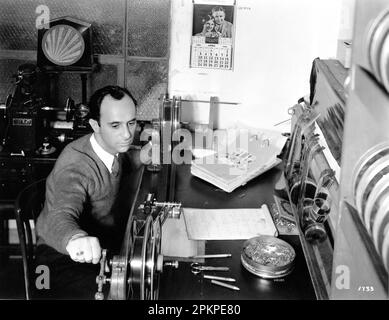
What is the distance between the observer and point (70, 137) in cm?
283

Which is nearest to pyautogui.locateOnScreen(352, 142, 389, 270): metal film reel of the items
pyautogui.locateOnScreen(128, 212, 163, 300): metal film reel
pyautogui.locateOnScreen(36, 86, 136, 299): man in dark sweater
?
pyautogui.locateOnScreen(128, 212, 163, 300): metal film reel

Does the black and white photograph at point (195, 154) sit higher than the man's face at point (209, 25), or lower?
lower

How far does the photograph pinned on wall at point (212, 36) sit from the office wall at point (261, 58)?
0.10 ft

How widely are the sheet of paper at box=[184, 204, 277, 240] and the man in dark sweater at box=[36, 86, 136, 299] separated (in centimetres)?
33

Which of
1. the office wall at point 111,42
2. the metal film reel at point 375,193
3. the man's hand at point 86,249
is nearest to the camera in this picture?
the metal film reel at point 375,193

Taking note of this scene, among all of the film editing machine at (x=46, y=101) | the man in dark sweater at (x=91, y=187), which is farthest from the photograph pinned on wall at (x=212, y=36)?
the man in dark sweater at (x=91, y=187)

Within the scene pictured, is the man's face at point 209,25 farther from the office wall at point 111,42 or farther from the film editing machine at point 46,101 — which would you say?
the film editing machine at point 46,101

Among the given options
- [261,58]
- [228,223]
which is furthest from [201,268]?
[261,58]

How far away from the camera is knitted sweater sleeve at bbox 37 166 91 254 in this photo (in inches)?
68.6

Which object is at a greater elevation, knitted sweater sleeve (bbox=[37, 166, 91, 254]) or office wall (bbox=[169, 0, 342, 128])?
office wall (bbox=[169, 0, 342, 128])

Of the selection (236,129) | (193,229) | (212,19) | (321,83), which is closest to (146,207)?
(193,229)

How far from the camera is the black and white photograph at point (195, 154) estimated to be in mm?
1006

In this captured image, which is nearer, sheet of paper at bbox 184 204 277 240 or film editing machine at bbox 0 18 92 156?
sheet of paper at bbox 184 204 277 240

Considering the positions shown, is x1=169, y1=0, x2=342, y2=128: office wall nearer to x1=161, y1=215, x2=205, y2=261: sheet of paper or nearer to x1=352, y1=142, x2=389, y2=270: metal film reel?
x1=161, y1=215, x2=205, y2=261: sheet of paper
